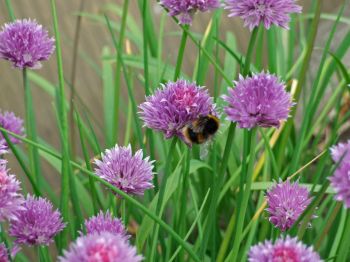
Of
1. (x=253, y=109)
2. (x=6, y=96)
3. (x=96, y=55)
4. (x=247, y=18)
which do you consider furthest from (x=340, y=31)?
(x=253, y=109)

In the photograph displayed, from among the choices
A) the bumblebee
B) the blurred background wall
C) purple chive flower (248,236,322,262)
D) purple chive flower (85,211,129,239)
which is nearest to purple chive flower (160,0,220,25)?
the bumblebee

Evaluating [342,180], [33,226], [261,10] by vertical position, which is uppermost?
[261,10]

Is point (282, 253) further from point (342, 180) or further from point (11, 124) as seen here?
point (11, 124)

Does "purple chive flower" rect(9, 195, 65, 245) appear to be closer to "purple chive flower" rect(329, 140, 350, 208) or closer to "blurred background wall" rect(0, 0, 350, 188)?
"purple chive flower" rect(329, 140, 350, 208)

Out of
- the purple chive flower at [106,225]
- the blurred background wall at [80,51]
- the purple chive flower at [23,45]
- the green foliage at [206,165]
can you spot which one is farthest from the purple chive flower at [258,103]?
the blurred background wall at [80,51]

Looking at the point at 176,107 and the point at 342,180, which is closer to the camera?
the point at 342,180

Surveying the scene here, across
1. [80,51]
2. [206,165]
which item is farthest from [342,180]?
[80,51]
